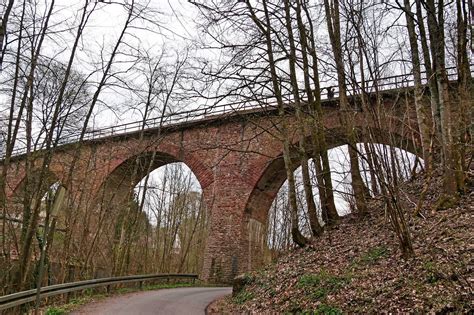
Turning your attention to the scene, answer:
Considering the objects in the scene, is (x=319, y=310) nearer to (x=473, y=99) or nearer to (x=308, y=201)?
(x=308, y=201)

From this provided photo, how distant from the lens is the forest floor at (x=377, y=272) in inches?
171

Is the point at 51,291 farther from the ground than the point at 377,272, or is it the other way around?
the point at 377,272

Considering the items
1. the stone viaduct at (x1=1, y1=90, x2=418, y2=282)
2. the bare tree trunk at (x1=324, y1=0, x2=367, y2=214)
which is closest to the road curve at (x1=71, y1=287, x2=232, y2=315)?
the bare tree trunk at (x1=324, y1=0, x2=367, y2=214)

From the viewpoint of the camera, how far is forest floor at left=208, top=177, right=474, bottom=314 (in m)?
4.34

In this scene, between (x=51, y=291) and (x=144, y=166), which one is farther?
(x=144, y=166)

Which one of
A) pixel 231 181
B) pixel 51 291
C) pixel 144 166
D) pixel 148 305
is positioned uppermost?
pixel 144 166

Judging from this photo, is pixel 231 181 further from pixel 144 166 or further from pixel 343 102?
pixel 343 102

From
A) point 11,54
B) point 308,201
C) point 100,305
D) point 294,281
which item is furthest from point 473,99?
point 100,305

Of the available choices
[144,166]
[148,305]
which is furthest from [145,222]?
[148,305]

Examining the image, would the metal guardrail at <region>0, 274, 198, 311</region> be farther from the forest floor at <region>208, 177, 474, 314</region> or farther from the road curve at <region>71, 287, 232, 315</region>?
the forest floor at <region>208, 177, 474, 314</region>

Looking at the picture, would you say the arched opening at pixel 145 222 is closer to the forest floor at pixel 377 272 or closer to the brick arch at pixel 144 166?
the brick arch at pixel 144 166

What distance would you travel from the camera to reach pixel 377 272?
18.0ft

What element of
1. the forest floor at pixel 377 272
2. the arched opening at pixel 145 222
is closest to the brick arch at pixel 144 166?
the arched opening at pixel 145 222

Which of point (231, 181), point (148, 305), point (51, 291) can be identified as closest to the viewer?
point (51, 291)
